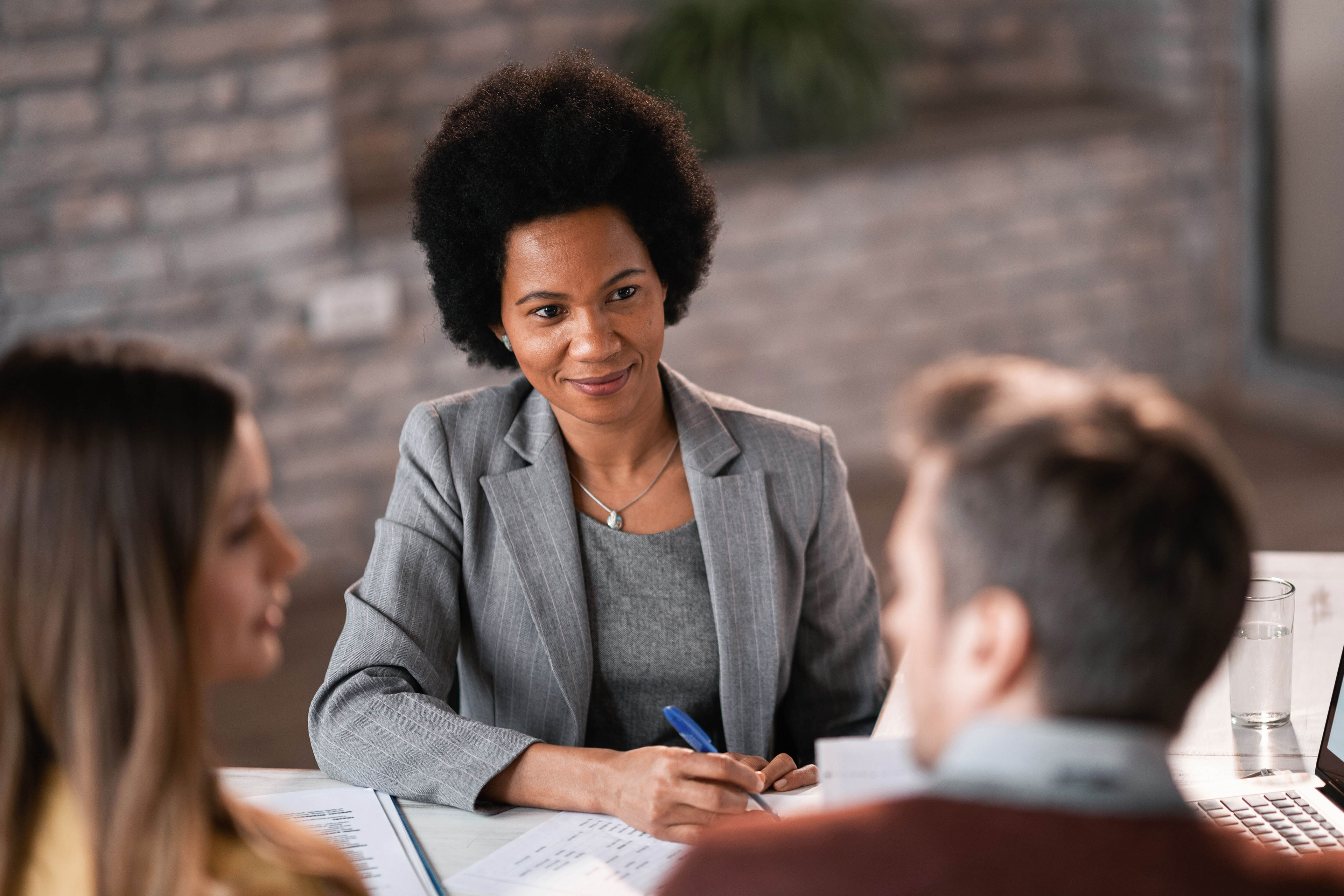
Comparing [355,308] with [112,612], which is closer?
[112,612]

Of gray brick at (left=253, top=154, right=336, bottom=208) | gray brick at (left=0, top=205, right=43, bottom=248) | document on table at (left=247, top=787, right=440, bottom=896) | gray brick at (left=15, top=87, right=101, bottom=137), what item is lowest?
document on table at (left=247, top=787, right=440, bottom=896)

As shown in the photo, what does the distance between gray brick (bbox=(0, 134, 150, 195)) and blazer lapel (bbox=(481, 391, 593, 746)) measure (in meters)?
2.04

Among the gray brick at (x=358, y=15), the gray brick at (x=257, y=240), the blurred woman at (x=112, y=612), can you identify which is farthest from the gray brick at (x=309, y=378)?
the blurred woman at (x=112, y=612)

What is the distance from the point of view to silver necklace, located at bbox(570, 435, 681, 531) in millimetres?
1704

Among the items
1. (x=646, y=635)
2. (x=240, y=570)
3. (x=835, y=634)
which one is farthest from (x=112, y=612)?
(x=835, y=634)

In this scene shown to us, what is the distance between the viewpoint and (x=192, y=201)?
11.0 feet

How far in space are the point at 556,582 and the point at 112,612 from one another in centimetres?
81

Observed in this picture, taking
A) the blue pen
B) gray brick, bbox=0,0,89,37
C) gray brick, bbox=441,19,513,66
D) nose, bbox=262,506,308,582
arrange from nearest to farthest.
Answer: nose, bbox=262,506,308,582 < the blue pen < gray brick, bbox=0,0,89,37 < gray brick, bbox=441,19,513,66

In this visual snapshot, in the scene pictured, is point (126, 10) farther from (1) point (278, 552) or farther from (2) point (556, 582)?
(1) point (278, 552)

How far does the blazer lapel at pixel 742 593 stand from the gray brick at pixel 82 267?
85.8 inches

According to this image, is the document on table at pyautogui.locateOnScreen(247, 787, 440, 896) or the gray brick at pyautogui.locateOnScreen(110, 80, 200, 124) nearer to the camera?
the document on table at pyautogui.locateOnScreen(247, 787, 440, 896)

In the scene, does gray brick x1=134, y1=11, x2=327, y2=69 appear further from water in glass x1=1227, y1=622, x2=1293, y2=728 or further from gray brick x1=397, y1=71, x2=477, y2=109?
water in glass x1=1227, y1=622, x2=1293, y2=728

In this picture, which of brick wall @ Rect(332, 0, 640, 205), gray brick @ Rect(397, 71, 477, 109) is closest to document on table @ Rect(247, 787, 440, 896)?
brick wall @ Rect(332, 0, 640, 205)

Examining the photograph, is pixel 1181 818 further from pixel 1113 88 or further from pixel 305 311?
pixel 1113 88
